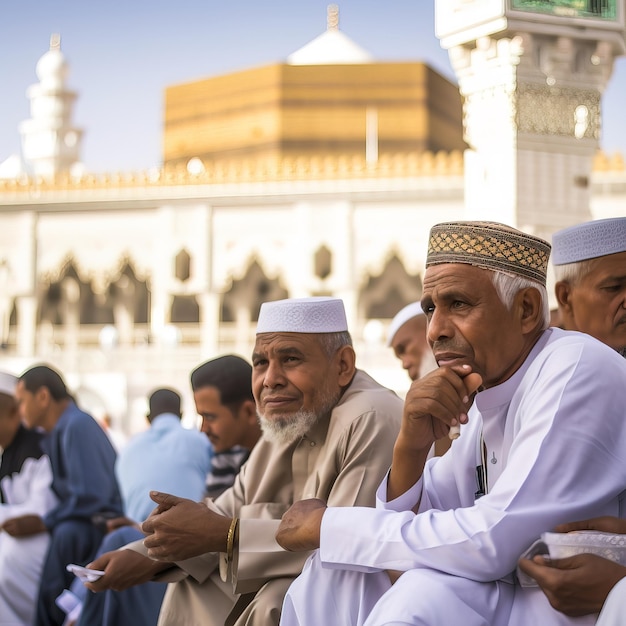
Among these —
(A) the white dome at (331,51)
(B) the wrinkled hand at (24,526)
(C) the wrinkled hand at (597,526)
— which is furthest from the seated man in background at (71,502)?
(A) the white dome at (331,51)

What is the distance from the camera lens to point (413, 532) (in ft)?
5.68

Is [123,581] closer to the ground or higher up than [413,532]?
closer to the ground

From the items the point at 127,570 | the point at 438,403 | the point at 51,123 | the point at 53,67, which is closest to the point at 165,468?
the point at 127,570

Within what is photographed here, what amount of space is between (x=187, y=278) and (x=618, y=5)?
37.2ft

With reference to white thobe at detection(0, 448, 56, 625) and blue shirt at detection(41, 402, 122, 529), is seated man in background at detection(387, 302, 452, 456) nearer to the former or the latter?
blue shirt at detection(41, 402, 122, 529)

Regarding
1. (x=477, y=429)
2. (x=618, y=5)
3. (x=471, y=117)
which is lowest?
(x=477, y=429)

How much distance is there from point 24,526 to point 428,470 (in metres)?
2.07

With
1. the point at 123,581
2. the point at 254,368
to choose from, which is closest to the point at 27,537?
the point at 123,581

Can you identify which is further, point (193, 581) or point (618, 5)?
point (618, 5)

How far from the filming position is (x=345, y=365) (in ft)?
8.39

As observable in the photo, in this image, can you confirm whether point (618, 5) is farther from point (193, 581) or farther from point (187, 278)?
point (187, 278)

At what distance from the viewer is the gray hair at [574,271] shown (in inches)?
90.3

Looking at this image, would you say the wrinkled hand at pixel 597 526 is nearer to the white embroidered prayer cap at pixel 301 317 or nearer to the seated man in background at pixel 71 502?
the white embroidered prayer cap at pixel 301 317

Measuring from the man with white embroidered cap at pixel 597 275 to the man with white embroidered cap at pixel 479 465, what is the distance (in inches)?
15.4
